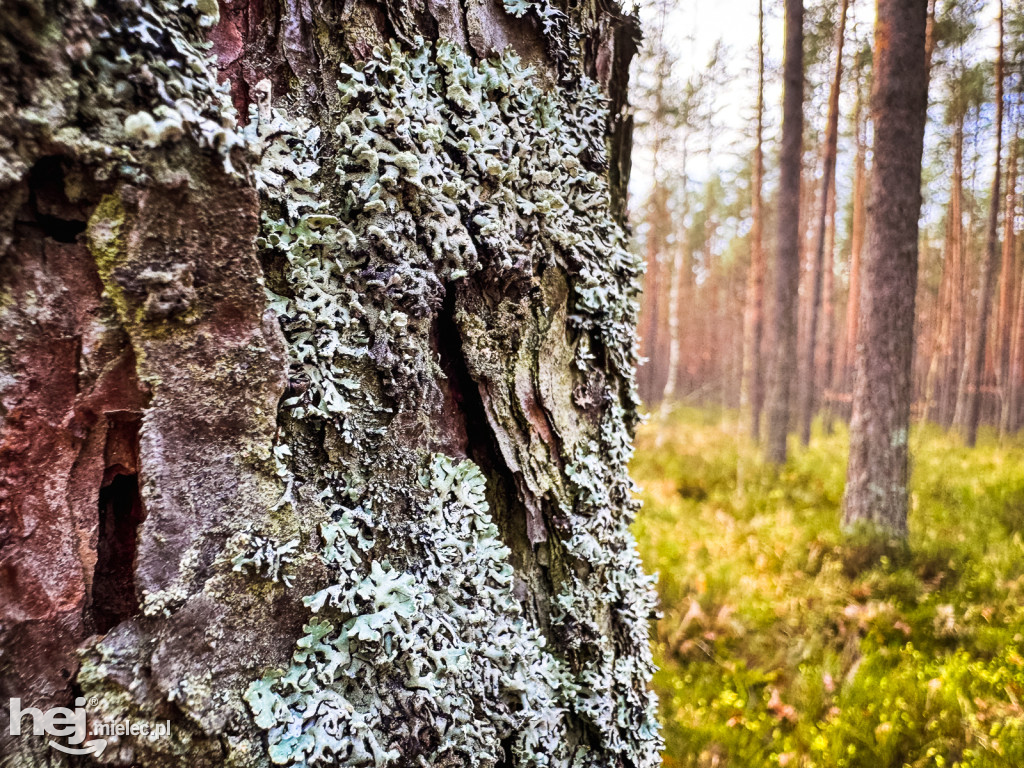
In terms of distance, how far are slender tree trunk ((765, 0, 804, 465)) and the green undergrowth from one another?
198 centimetres

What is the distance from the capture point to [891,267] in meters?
4.95

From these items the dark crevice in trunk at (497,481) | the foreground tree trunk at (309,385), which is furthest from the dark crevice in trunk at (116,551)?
the dark crevice in trunk at (497,481)

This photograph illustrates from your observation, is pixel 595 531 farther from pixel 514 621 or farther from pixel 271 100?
pixel 271 100

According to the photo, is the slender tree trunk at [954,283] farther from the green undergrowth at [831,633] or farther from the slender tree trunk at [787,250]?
the green undergrowth at [831,633]

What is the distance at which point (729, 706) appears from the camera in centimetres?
303

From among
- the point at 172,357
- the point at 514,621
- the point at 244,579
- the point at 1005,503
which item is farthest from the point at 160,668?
the point at 1005,503

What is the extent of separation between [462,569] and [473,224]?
610 millimetres

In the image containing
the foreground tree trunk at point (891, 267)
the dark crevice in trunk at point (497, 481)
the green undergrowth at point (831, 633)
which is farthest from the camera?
the foreground tree trunk at point (891, 267)

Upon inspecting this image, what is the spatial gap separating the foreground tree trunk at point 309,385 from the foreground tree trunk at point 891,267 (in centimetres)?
505

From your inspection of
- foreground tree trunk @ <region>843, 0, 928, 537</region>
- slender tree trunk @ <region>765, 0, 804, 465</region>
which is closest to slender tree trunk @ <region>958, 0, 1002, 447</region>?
slender tree trunk @ <region>765, 0, 804, 465</region>

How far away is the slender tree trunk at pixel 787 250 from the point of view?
28.6ft

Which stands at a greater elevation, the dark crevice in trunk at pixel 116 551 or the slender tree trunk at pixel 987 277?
the slender tree trunk at pixel 987 277

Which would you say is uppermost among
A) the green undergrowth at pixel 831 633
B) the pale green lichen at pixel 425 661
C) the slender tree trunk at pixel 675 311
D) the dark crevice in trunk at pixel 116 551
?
the slender tree trunk at pixel 675 311

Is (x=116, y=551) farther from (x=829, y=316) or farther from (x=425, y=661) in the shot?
(x=829, y=316)
